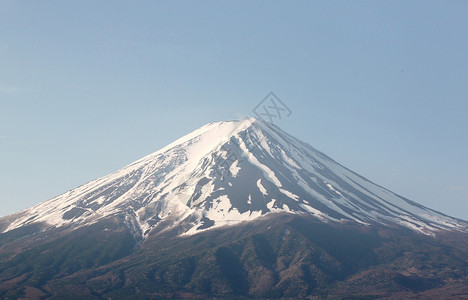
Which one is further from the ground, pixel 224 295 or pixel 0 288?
pixel 0 288

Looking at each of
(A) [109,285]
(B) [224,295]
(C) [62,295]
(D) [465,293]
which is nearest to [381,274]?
(D) [465,293]

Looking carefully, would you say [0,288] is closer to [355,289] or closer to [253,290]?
[253,290]

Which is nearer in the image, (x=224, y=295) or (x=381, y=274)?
(x=224, y=295)

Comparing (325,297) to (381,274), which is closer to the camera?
(325,297)

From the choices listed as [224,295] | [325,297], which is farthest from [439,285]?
[224,295]

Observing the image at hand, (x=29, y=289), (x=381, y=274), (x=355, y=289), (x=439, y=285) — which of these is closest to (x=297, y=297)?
(x=355, y=289)

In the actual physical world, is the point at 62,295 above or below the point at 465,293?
above

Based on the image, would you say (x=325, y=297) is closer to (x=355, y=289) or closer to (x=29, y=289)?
(x=355, y=289)

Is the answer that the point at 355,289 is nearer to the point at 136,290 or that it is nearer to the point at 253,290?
the point at 253,290
